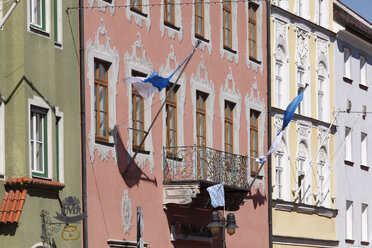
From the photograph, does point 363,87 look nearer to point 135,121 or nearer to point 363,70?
point 363,70

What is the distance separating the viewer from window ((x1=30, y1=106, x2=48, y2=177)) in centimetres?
2886

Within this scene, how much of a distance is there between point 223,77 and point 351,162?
12993 millimetres

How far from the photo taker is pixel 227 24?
134 feet

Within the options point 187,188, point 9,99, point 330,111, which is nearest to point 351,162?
point 330,111

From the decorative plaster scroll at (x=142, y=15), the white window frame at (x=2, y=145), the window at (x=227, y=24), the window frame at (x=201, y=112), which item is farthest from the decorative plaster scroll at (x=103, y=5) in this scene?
the window at (x=227, y=24)

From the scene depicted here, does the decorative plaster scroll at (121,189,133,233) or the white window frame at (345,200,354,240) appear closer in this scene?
the decorative plaster scroll at (121,189,133,233)

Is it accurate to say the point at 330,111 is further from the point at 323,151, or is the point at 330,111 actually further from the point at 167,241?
the point at 167,241

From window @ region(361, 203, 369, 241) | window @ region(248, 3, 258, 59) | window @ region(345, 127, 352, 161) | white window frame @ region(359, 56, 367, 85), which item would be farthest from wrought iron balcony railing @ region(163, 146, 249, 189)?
white window frame @ region(359, 56, 367, 85)

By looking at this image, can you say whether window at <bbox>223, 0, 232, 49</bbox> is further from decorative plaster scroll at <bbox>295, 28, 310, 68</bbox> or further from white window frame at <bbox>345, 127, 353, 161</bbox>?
white window frame at <bbox>345, 127, 353, 161</bbox>

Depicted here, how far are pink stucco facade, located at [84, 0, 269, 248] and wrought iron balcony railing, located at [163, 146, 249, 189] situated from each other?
370 millimetres

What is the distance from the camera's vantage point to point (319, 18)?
4966 cm

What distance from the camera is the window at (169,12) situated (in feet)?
120

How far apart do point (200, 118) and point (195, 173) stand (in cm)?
318

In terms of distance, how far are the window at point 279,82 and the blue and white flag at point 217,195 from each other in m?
9.68
